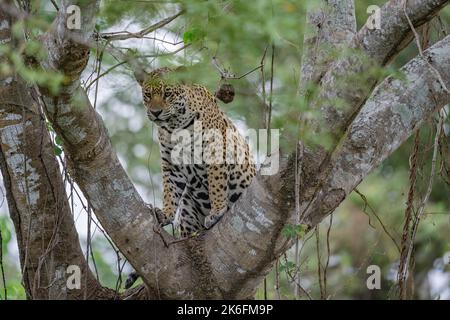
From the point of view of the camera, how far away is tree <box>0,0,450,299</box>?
593cm

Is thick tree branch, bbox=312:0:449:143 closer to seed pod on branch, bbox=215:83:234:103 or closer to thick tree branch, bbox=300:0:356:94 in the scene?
thick tree branch, bbox=300:0:356:94

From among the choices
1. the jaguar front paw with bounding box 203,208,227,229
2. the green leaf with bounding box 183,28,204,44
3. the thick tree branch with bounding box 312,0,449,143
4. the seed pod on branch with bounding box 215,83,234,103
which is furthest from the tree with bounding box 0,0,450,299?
the jaguar front paw with bounding box 203,208,227,229

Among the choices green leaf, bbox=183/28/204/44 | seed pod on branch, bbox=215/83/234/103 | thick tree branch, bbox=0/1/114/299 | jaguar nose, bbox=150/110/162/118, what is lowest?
thick tree branch, bbox=0/1/114/299

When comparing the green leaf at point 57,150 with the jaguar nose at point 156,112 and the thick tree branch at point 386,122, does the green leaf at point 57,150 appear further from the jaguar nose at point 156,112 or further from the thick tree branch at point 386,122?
the jaguar nose at point 156,112

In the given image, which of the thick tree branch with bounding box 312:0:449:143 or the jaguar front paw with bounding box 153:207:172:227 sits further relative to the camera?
the jaguar front paw with bounding box 153:207:172:227

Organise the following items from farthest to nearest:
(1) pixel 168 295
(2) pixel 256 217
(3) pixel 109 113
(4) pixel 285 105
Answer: (3) pixel 109 113
(1) pixel 168 295
(2) pixel 256 217
(4) pixel 285 105

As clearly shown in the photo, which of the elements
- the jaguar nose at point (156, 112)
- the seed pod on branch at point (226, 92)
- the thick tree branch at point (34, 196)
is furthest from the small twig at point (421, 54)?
the jaguar nose at point (156, 112)

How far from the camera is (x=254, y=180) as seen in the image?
6.60 metres

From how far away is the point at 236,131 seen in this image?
375 inches

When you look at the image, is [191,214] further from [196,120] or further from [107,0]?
[107,0]

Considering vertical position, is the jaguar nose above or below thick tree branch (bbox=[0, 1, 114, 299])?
above

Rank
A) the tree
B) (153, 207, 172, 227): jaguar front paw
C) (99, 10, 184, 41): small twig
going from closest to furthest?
the tree, (99, 10, 184, 41): small twig, (153, 207, 172, 227): jaguar front paw

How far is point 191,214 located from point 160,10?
337 centimetres

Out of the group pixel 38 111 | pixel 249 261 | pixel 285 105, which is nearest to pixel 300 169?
pixel 285 105
